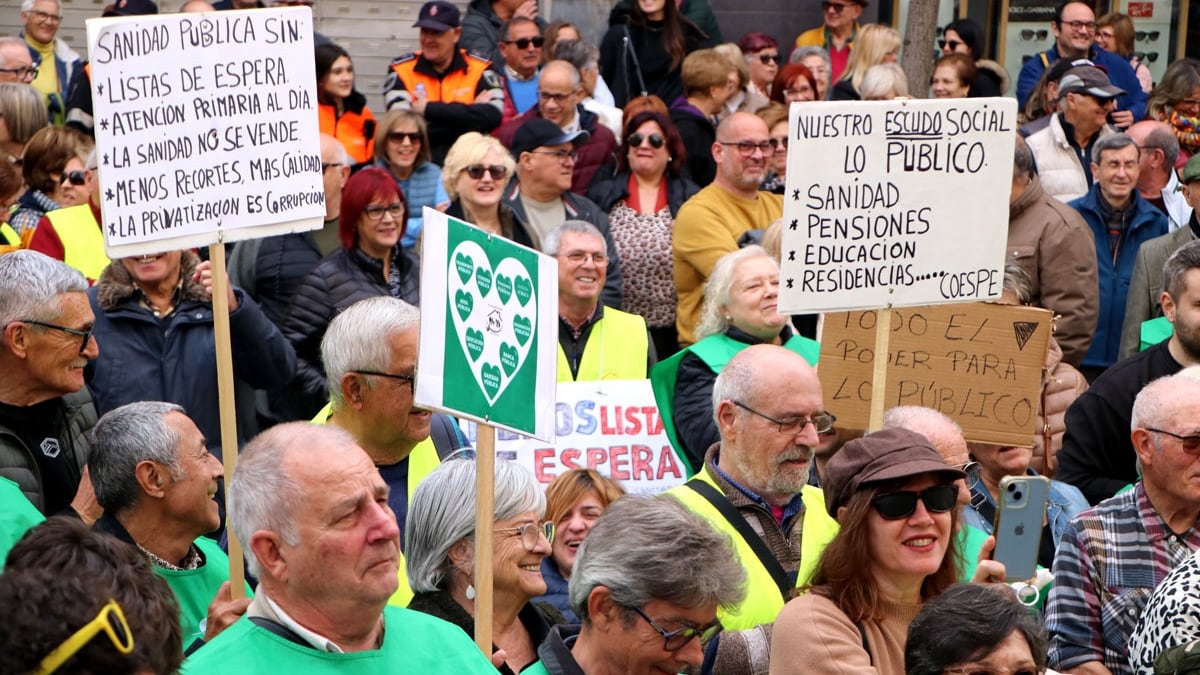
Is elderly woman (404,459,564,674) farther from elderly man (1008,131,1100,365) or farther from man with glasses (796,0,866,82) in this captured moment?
man with glasses (796,0,866,82)

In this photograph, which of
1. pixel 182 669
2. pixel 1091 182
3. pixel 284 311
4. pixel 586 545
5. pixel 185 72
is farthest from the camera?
pixel 1091 182

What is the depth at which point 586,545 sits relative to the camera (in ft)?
14.5

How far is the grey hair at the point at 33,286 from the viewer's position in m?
5.65

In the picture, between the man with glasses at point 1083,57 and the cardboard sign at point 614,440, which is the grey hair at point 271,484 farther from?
the man with glasses at point 1083,57

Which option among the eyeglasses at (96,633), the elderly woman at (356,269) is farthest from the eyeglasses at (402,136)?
the eyeglasses at (96,633)

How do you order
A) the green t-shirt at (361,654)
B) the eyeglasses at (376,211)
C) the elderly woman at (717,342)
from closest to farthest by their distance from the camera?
1. the green t-shirt at (361,654)
2. the elderly woman at (717,342)
3. the eyeglasses at (376,211)

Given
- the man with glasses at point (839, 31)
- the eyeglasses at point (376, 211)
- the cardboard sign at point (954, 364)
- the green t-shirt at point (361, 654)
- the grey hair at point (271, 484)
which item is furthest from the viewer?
the man with glasses at point (839, 31)

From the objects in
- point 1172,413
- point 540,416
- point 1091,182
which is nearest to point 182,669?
point 540,416

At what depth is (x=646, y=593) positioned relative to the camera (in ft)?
13.8

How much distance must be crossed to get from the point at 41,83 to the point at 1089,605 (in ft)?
29.2

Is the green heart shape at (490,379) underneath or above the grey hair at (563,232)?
above

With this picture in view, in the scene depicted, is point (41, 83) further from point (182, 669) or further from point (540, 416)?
point (182, 669)

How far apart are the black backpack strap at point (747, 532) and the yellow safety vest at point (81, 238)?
146 inches

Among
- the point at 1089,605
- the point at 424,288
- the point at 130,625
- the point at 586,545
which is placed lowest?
the point at 1089,605
